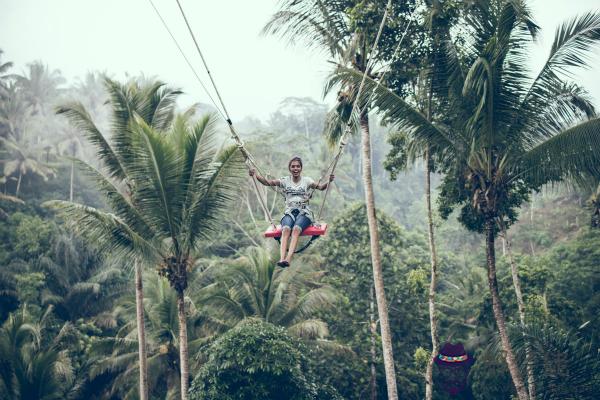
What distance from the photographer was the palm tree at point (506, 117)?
27.3ft

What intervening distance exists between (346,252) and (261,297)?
3710 mm

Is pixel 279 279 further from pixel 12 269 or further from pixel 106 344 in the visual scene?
pixel 12 269

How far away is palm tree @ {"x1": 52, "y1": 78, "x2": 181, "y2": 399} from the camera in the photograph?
31.7ft

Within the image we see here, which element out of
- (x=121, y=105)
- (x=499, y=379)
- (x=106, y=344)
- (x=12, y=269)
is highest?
(x=121, y=105)

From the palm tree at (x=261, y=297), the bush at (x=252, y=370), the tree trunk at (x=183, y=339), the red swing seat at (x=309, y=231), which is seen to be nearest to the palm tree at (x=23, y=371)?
the palm tree at (x=261, y=297)

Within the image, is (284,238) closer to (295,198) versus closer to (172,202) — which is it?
(295,198)

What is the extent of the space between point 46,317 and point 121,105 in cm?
980

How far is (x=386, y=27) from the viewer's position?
10.3 m

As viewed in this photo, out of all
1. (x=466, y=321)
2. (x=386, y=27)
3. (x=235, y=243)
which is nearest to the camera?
(x=386, y=27)

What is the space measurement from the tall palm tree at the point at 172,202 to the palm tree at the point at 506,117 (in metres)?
2.59

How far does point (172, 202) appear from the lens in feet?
31.3

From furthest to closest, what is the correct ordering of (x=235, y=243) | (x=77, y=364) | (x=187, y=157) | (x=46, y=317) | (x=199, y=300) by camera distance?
(x=235, y=243), (x=46, y=317), (x=77, y=364), (x=199, y=300), (x=187, y=157)

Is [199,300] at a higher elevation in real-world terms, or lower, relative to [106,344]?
higher

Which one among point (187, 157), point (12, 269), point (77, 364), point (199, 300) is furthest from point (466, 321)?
point (12, 269)
